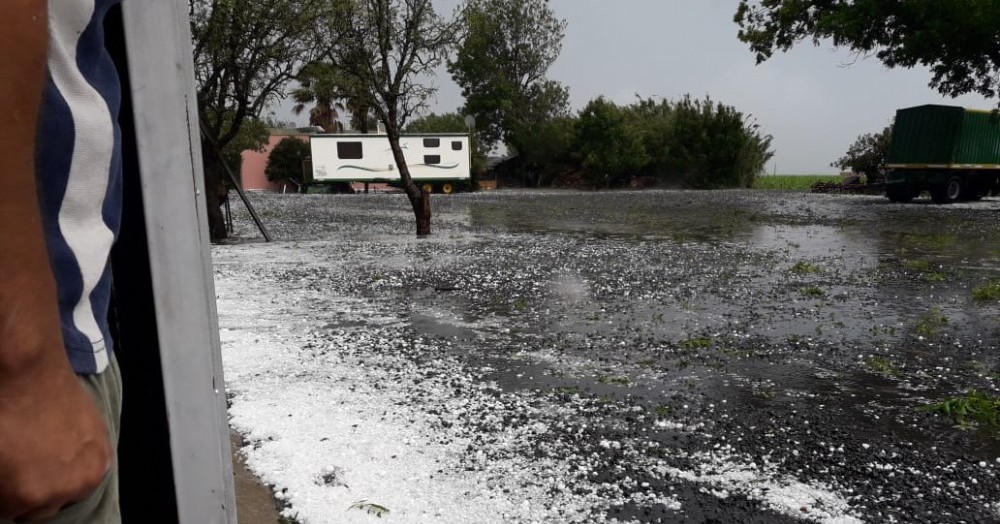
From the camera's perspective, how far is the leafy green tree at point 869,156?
33.2 metres

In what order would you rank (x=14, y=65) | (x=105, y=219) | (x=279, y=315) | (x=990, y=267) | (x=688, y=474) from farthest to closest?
(x=990, y=267)
(x=279, y=315)
(x=688, y=474)
(x=105, y=219)
(x=14, y=65)

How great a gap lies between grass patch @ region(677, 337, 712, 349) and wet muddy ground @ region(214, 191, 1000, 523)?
0.04 m

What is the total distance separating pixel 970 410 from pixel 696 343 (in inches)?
68.1

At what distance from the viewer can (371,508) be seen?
2406 mm

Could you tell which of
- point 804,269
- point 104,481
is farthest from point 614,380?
point 804,269

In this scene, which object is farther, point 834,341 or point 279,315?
point 279,315

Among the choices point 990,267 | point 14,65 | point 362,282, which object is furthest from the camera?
point 990,267

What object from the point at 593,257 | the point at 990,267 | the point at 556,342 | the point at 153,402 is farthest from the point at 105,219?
the point at 990,267

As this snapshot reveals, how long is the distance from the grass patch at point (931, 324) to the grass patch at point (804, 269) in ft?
7.28

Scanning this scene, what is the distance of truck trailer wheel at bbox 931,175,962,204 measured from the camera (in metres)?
22.6

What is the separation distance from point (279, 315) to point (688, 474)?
13.3ft

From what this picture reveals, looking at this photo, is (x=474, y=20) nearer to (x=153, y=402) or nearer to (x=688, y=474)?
(x=688, y=474)

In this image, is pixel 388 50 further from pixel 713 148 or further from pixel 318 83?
pixel 713 148

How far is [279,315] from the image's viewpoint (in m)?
5.73
